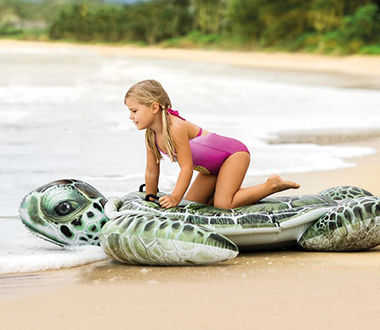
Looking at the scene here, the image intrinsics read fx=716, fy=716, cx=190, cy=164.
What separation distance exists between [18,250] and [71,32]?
9612 centimetres

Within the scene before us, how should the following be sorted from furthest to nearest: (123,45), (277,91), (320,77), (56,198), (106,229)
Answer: (123,45)
(320,77)
(277,91)
(56,198)
(106,229)

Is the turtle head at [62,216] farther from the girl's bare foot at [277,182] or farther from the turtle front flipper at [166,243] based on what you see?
the girl's bare foot at [277,182]

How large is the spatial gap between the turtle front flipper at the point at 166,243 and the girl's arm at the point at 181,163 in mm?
237

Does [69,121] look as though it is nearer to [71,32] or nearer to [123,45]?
[123,45]

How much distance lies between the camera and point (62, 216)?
3.96m

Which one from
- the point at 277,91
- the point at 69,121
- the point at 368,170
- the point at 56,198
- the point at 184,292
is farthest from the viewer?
the point at 277,91

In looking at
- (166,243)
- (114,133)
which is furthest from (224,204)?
(114,133)

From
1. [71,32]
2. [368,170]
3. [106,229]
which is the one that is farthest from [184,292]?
[71,32]

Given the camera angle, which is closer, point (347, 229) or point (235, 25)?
point (347, 229)

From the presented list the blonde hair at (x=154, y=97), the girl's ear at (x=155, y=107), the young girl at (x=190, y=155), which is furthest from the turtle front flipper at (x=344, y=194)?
the girl's ear at (x=155, y=107)

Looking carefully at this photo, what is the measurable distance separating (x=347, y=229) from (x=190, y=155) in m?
0.92

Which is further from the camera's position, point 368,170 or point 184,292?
point 368,170

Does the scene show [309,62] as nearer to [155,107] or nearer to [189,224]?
[155,107]

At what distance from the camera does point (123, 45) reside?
258ft
